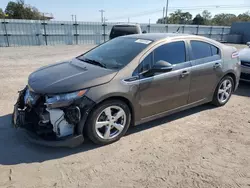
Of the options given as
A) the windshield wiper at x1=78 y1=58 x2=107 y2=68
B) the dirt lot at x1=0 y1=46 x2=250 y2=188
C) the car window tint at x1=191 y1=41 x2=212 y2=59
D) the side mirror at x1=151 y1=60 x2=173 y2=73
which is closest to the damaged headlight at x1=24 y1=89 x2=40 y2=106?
the dirt lot at x1=0 y1=46 x2=250 y2=188

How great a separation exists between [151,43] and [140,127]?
1512 millimetres

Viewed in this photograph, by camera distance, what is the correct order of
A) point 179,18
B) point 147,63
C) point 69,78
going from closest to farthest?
point 69,78
point 147,63
point 179,18

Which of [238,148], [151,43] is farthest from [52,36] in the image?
[238,148]

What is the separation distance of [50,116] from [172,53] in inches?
91.8

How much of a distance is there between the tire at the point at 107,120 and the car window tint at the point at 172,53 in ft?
3.42

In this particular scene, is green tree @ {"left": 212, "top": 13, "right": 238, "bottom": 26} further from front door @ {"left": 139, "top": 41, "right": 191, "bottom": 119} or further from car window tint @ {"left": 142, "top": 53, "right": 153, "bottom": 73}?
car window tint @ {"left": 142, "top": 53, "right": 153, "bottom": 73}

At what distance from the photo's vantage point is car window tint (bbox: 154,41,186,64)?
3.72m

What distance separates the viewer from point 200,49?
172 inches

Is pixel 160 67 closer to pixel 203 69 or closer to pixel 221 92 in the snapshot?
pixel 203 69

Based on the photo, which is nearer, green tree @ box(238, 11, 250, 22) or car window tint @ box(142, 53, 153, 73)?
car window tint @ box(142, 53, 153, 73)

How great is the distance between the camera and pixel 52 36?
18.8 metres

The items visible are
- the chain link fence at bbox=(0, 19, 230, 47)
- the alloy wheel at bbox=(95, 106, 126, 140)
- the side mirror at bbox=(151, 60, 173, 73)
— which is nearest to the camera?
the alloy wheel at bbox=(95, 106, 126, 140)

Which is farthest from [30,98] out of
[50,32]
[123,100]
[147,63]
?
[50,32]

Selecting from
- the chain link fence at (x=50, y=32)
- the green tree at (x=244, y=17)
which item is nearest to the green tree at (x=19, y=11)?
the chain link fence at (x=50, y=32)
